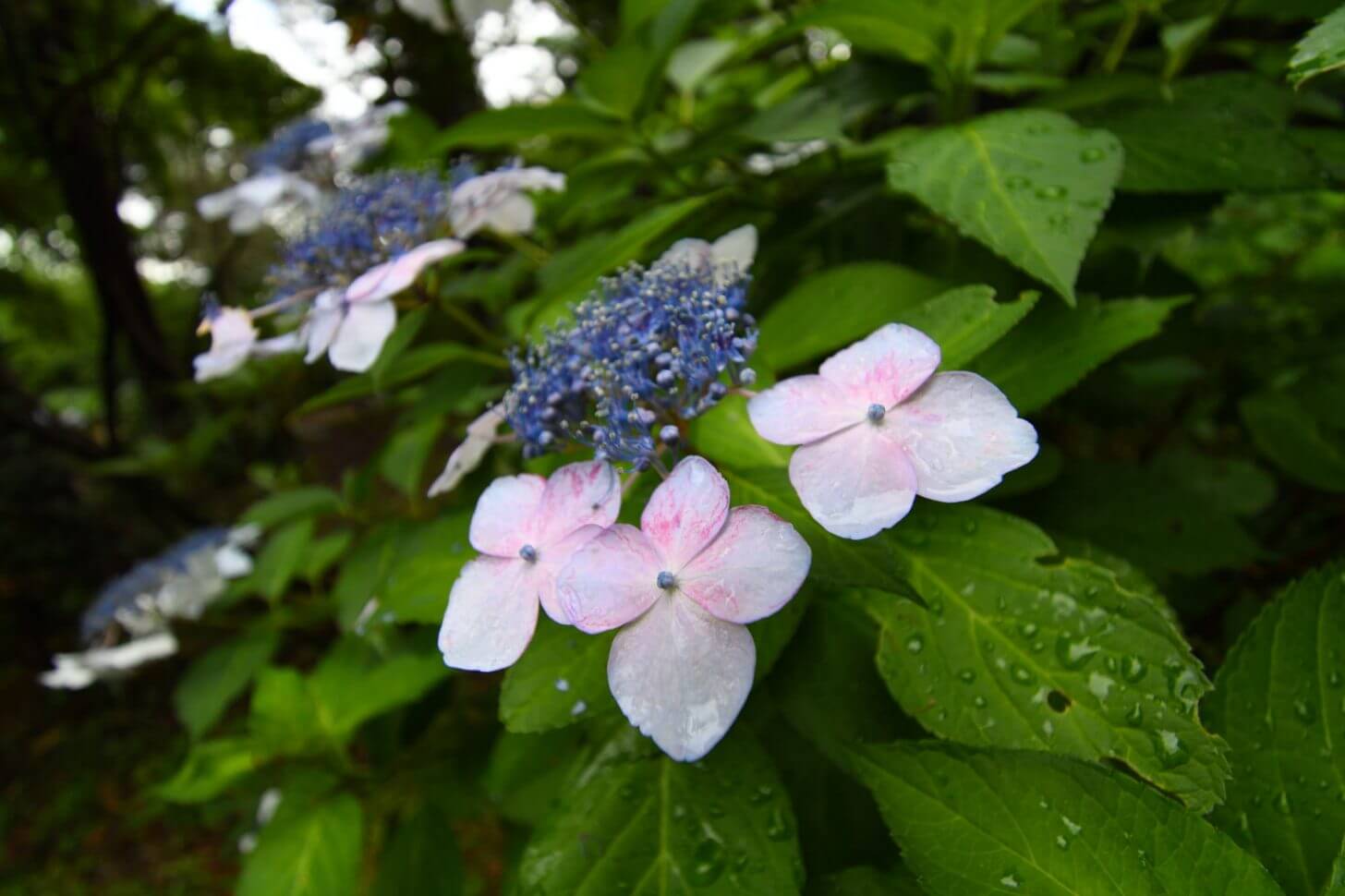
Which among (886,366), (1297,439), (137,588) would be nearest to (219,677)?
(137,588)

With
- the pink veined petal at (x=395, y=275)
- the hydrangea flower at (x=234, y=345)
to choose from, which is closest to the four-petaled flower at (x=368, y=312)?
the pink veined petal at (x=395, y=275)

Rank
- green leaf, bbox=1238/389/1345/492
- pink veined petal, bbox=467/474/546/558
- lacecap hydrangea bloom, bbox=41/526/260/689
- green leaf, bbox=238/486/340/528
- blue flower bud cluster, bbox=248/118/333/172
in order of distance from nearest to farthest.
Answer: pink veined petal, bbox=467/474/546/558, green leaf, bbox=1238/389/1345/492, green leaf, bbox=238/486/340/528, blue flower bud cluster, bbox=248/118/333/172, lacecap hydrangea bloom, bbox=41/526/260/689

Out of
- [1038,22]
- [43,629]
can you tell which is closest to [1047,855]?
[1038,22]

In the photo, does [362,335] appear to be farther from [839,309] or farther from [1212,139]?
[1212,139]

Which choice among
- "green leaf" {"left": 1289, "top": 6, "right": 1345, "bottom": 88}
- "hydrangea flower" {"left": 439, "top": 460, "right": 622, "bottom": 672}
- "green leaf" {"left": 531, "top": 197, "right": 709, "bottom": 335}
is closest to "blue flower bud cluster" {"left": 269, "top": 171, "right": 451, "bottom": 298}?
"green leaf" {"left": 531, "top": 197, "right": 709, "bottom": 335}

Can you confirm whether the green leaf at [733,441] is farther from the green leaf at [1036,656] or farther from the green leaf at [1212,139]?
the green leaf at [1212,139]

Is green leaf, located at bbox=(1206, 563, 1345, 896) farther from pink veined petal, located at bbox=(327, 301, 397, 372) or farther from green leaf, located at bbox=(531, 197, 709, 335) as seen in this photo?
pink veined petal, located at bbox=(327, 301, 397, 372)

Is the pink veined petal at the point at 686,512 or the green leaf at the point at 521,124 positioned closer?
the pink veined petal at the point at 686,512
